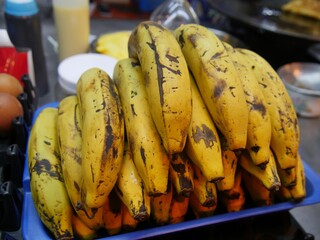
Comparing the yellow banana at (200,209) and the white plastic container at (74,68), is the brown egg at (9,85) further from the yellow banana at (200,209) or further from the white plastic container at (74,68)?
the yellow banana at (200,209)

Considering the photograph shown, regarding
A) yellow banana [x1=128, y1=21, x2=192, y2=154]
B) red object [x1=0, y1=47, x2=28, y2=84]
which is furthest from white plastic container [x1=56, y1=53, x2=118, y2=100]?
yellow banana [x1=128, y1=21, x2=192, y2=154]

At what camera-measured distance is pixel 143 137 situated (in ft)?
1.63

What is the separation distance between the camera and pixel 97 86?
1.73 feet

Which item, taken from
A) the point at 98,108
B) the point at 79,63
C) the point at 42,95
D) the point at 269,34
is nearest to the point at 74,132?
the point at 98,108

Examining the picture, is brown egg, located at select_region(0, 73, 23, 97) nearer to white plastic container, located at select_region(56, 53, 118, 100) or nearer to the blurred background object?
white plastic container, located at select_region(56, 53, 118, 100)

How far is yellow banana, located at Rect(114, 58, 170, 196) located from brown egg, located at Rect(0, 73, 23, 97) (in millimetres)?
314

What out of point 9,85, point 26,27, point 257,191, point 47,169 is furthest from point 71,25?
point 257,191

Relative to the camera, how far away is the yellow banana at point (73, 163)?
499 millimetres

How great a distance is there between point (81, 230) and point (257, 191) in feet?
0.96

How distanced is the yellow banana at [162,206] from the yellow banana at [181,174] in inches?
1.3

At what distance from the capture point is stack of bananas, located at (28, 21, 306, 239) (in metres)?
0.48

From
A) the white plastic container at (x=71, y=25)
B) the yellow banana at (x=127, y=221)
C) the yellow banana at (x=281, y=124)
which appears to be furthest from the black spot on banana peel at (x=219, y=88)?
the white plastic container at (x=71, y=25)

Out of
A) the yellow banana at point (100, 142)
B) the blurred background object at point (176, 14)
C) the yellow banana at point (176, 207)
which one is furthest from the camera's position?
the blurred background object at point (176, 14)

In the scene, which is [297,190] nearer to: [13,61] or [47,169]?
[47,169]
